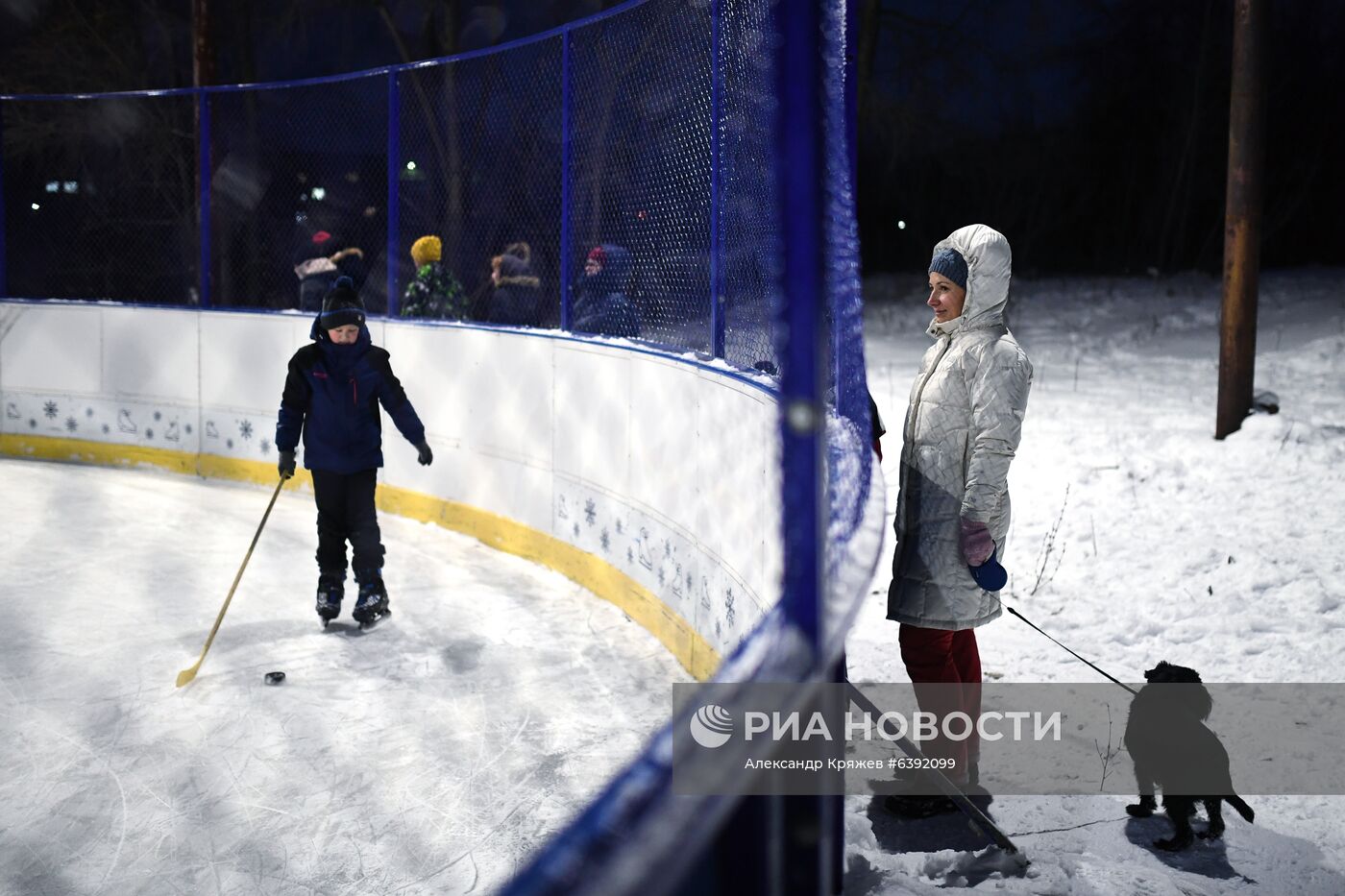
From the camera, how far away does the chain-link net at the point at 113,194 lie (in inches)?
640

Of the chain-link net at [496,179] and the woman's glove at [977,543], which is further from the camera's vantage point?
the chain-link net at [496,179]

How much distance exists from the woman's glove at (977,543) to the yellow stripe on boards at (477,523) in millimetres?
1532

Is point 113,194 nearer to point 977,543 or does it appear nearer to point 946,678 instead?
point 946,678

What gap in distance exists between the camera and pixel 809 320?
203 centimetres

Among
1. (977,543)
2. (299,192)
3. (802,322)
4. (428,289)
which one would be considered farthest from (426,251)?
(299,192)

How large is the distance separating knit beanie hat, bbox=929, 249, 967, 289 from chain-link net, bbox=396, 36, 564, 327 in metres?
4.23

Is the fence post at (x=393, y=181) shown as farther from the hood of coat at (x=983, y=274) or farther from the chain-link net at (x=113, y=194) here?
the chain-link net at (x=113, y=194)

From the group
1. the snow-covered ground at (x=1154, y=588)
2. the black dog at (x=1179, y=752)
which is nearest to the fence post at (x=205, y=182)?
the snow-covered ground at (x=1154, y=588)

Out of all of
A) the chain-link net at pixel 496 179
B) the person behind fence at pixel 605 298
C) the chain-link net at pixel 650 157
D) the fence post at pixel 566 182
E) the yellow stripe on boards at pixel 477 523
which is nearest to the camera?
the chain-link net at pixel 650 157

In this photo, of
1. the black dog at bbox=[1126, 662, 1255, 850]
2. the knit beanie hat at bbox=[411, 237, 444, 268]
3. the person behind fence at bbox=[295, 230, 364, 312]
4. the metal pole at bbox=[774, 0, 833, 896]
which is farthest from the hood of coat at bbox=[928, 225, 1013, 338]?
the person behind fence at bbox=[295, 230, 364, 312]

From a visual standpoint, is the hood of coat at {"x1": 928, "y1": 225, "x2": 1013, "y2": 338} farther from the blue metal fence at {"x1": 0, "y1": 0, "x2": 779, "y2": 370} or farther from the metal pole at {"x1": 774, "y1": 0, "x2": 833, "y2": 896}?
the metal pole at {"x1": 774, "y1": 0, "x2": 833, "y2": 896}

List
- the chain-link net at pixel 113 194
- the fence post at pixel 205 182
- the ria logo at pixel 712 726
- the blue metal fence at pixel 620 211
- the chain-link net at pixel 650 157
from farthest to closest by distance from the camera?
the chain-link net at pixel 113 194
the fence post at pixel 205 182
the chain-link net at pixel 650 157
the blue metal fence at pixel 620 211
the ria logo at pixel 712 726

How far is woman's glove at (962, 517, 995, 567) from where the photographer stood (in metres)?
3.36

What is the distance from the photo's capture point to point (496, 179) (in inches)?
627
